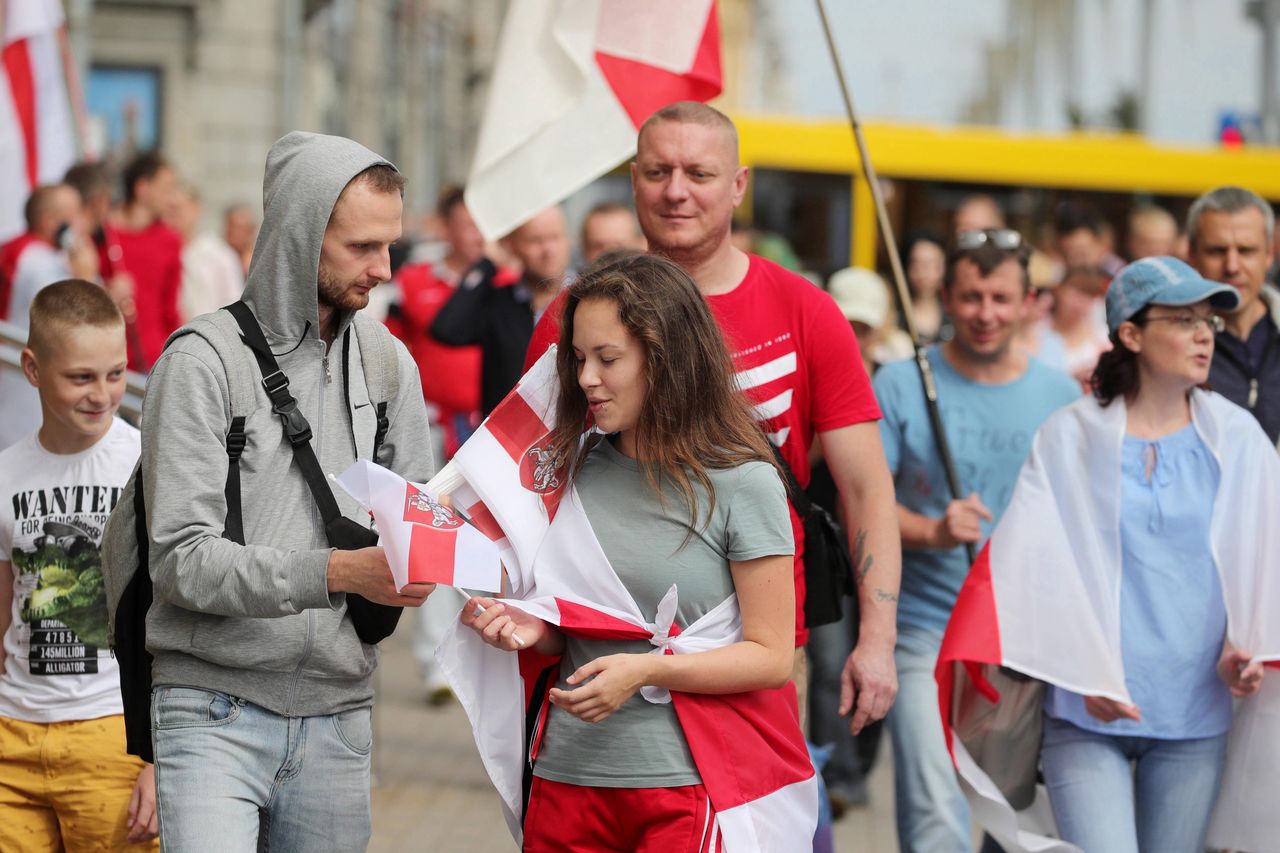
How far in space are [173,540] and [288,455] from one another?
288 mm

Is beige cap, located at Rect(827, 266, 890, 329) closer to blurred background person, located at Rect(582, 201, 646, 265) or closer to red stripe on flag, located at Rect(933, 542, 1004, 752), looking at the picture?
blurred background person, located at Rect(582, 201, 646, 265)

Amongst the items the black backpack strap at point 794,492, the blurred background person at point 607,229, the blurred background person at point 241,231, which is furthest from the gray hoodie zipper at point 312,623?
the blurred background person at point 241,231

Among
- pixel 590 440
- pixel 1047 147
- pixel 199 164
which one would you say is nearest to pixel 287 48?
pixel 199 164

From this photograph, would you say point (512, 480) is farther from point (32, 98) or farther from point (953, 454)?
point (32, 98)

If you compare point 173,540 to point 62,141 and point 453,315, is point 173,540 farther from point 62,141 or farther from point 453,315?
point 62,141

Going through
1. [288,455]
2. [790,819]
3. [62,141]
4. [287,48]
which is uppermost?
[287,48]

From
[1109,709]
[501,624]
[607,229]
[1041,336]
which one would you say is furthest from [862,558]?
[1041,336]

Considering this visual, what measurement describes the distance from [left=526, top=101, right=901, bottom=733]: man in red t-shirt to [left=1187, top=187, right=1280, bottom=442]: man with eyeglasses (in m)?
1.47

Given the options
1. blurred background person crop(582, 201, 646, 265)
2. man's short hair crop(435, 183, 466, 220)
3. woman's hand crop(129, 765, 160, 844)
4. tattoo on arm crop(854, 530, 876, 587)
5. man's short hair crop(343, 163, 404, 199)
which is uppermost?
man's short hair crop(435, 183, 466, 220)

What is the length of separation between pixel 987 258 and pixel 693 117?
1.62 meters

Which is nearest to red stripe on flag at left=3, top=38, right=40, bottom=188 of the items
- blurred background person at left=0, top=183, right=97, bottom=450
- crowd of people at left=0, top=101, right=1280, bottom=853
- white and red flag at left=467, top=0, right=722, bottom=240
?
blurred background person at left=0, top=183, right=97, bottom=450

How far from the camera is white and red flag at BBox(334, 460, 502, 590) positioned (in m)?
3.02

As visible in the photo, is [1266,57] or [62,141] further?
[1266,57]

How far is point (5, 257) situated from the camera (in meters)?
8.44
